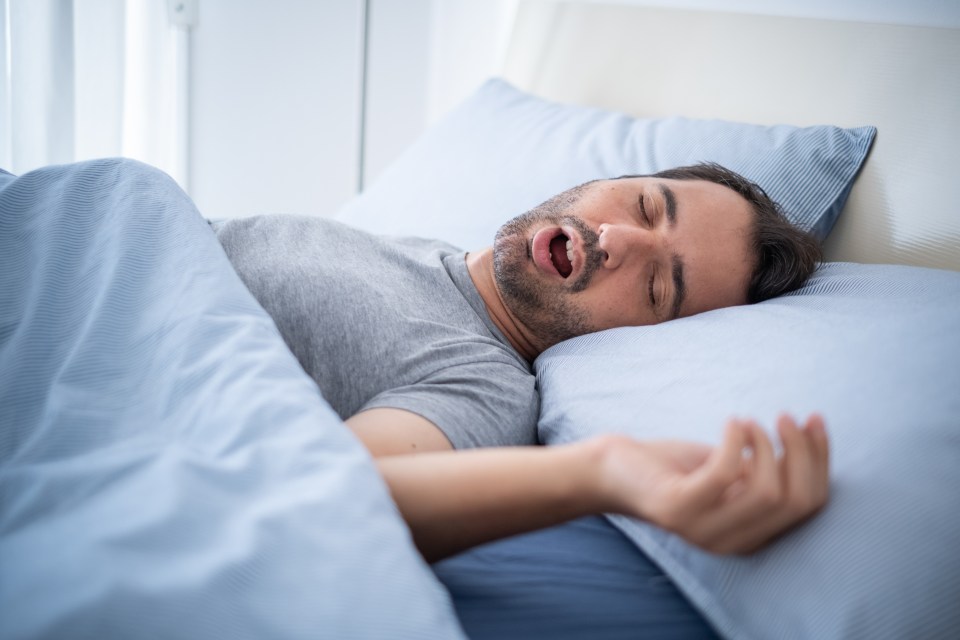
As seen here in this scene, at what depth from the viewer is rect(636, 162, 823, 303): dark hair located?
1110mm

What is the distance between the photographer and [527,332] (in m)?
1.22

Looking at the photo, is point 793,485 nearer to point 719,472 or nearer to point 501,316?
point 719,472

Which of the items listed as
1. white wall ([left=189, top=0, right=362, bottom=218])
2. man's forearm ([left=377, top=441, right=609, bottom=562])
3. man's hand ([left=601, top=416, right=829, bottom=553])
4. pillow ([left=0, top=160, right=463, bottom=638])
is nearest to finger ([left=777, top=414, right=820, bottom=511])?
man's hand ([left=601, top=416, right=829, bottom=553])

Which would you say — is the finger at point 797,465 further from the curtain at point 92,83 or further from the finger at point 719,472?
the curtain at point 92,83

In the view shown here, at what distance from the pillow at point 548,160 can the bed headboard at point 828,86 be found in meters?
0.06

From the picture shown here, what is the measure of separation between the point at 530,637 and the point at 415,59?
2872 millimetres

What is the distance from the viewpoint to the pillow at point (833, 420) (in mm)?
598

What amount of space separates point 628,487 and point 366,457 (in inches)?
8.5

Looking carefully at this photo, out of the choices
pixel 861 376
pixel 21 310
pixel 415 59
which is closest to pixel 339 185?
pixel 415 59

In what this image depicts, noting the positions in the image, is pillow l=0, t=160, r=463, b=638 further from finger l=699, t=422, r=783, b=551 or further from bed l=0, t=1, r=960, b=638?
finger l=699, t=422, r=783, b=551

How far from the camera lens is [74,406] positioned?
0.70m

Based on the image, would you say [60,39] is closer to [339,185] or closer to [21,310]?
[21,310]

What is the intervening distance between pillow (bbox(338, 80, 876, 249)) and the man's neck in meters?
0.21

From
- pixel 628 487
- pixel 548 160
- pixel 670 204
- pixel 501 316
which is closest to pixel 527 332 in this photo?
pixel 501 316
